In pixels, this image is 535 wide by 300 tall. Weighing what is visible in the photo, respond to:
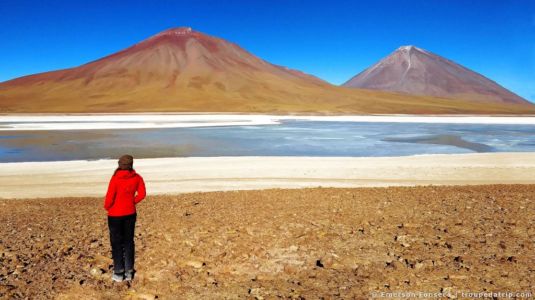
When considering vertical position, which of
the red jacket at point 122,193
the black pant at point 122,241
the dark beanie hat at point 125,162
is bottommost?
the black pant at point 122,241

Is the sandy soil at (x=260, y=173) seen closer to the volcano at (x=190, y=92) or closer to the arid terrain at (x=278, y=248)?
the arid terrain at (x=278, y=248)

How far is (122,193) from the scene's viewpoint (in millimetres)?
5215

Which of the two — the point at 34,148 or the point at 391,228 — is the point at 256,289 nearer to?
the point at 391,228

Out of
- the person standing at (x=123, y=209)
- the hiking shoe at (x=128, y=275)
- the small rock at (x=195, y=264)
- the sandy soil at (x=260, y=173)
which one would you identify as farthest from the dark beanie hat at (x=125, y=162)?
the sandy soil at (x=260, y=173)

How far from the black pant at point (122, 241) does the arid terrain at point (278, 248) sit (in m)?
0.23

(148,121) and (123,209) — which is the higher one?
(148,121)

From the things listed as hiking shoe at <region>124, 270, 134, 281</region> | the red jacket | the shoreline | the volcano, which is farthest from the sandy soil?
the volcano

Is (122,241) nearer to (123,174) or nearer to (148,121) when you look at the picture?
(123,174)

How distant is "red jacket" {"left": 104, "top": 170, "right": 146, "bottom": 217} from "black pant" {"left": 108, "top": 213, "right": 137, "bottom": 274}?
10 cm

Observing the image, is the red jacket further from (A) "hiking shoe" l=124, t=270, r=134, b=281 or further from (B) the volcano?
(B) the volcano

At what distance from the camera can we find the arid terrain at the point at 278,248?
546 cm

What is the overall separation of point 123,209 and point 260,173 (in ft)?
36.9

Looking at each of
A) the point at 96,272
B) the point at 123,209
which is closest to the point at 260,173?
the point at 96,272

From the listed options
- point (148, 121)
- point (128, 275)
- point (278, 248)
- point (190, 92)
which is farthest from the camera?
point (190, 92)
